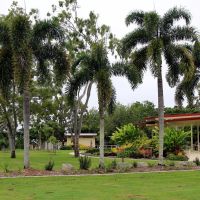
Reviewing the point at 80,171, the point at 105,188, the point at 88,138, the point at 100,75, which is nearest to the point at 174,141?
the point at 100,75

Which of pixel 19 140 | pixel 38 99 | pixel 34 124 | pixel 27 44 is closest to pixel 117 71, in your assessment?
pixel 27 44

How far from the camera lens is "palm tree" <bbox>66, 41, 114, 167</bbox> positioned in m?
23.6

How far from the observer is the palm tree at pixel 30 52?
21.5 m

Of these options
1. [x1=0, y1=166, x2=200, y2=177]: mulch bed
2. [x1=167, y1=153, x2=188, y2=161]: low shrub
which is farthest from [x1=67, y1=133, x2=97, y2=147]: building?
[x1=0, y1=166, x2=200, y2=177]: mulch bed

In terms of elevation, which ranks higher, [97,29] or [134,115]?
[97,29]

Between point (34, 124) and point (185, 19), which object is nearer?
point (185, 19)

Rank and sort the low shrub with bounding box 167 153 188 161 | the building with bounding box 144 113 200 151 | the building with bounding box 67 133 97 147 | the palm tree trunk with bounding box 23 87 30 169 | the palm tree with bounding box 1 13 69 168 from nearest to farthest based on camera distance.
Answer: the palm tree with bounding box 1 13 69 168, the palm tree trunk with bounding box 23 87 30 169, the low shrub with bounding box 167 153 188 161, the building with bounding box 144 113 200 151, the building with bounding box 67 133 97 147

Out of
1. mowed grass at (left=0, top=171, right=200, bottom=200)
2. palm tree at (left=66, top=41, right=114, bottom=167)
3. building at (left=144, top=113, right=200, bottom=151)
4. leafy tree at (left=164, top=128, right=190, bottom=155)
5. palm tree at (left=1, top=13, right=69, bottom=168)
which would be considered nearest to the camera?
mowed grass at (left=0, top=171, right=200, bottom=200)

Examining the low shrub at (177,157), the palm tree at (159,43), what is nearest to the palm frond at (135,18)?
the palm tree at (159,43)

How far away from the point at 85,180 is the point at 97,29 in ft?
78.2

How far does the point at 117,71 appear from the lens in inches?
989

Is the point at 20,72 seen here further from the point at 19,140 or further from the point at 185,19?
the point at 19,140

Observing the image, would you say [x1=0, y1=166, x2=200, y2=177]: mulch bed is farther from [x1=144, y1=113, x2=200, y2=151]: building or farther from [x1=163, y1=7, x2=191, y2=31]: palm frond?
[x1=144, y1=113, x2=200, y2=151]: building

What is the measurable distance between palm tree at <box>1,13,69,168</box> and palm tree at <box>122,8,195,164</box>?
4217 mm
